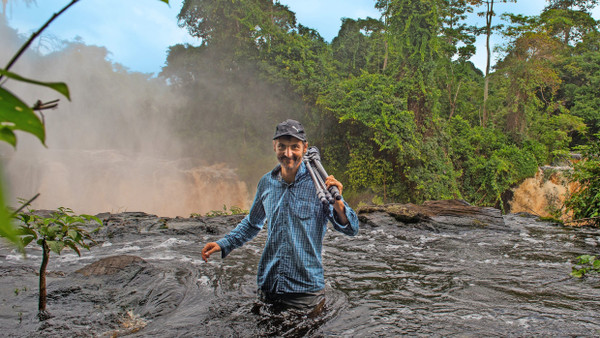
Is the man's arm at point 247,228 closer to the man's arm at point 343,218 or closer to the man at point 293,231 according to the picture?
the man at point 293,231

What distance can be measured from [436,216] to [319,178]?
9.46 m

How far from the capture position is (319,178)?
2.92 metres

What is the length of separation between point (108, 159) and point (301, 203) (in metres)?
17.0

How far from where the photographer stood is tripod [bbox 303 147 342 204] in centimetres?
260

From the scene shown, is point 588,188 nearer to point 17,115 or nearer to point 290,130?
point 290,130

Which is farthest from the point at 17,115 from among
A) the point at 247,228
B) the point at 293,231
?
the point at 247,228

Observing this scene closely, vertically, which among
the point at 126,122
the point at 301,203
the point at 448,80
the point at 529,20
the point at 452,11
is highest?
the point at 452,11

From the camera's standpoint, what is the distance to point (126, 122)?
20.7 metres

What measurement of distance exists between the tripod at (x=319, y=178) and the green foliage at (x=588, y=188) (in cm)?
996

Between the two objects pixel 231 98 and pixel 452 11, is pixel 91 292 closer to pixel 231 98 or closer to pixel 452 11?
pixel 231 98

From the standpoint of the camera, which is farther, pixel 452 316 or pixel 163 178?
pixel 163 178

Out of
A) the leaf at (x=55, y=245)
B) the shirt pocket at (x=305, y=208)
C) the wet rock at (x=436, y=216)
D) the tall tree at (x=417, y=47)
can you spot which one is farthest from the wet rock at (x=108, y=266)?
the tall tree at (x=417, y=47)

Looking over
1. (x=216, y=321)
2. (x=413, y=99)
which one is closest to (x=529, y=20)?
(x=413, y=99)

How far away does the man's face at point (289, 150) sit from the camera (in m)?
3.18
